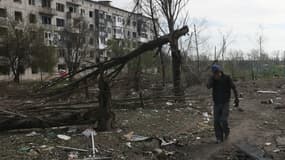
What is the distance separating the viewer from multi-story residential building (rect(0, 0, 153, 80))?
48.8 metres

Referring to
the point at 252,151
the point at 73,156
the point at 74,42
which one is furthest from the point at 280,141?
the point at 74,42

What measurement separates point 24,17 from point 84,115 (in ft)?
148

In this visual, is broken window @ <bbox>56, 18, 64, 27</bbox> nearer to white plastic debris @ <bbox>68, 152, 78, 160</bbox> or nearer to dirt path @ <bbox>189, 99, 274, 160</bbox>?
dirt path @ <bbox>189, 99, 274, 160</bbox>

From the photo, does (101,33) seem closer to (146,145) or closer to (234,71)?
(234,71)

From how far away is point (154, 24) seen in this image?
16.1 meters

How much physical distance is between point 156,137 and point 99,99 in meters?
1.48

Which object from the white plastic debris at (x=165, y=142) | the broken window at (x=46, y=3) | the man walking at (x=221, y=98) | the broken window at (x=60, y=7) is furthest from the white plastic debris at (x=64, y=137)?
the broken window at (x=60, y=7)

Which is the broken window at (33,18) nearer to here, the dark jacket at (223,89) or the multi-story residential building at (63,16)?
the multi-story residential building at (63,16)

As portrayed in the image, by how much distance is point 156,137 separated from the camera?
27.0ft

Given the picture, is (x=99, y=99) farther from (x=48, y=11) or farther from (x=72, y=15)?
(x=72, y=15)

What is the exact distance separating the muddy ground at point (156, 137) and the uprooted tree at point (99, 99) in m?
0.21

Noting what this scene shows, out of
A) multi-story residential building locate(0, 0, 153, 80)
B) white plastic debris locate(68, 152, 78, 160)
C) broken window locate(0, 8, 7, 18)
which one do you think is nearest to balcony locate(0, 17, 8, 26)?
multi-story residential building locate(0, 0, 153, 80)

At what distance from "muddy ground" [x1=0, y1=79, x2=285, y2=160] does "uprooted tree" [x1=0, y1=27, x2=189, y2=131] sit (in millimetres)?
208

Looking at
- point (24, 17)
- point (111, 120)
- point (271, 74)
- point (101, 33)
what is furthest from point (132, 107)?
point (101, 33)
